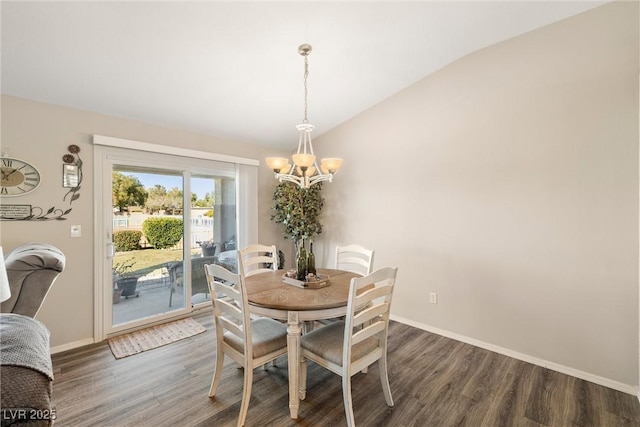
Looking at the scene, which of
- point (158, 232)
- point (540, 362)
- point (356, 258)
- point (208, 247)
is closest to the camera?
point (540, 362)

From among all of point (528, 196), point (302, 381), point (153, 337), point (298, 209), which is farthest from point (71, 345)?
point (528, 196)

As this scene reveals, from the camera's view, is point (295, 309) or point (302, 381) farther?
point (302, 381)

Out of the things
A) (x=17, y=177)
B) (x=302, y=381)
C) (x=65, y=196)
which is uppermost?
(x=17, y=177)

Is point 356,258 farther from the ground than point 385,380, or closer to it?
farther from the ground

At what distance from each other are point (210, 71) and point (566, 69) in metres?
3.15

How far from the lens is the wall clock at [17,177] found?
2.36 metres

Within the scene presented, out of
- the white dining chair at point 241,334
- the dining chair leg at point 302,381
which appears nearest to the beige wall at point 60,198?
the white dining chair at point 241,334

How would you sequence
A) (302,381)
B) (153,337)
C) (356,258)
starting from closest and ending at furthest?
(302,381) → (356,258) → (153,337)

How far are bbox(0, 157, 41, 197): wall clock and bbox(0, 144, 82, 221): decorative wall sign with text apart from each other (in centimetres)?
13

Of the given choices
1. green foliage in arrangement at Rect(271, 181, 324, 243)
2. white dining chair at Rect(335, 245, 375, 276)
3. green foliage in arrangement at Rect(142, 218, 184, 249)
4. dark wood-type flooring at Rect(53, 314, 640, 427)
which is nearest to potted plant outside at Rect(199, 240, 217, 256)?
green foliage in arrangement at Rect(142, 218, 184, 249)

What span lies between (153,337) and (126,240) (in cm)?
109

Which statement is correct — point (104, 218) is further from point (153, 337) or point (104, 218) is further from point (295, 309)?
point (295, 309)

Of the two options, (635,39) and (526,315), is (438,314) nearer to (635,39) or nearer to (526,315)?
(526,315)

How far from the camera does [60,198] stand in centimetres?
263
